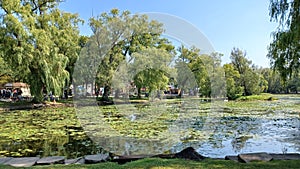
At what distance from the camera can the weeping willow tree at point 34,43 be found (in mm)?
16281

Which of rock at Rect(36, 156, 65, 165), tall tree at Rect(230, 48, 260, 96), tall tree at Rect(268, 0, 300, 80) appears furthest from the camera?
tall tree at Rect(230, 48, 260, 96)

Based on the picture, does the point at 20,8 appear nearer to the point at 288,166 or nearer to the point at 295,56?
the point at 295,56

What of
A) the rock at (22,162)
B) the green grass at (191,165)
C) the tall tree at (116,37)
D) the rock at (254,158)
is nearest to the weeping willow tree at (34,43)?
the tall tree at (116,37)

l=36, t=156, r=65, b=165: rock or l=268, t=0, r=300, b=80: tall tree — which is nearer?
l=36, t=156, r=65, b=165: rock

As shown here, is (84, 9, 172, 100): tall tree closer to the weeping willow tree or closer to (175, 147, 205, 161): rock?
the weeping willow tree

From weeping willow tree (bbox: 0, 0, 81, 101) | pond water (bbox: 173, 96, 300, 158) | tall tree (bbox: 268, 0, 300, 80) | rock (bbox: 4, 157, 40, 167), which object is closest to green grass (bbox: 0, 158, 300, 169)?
rock (bbox: 4, 157, 40, 167)

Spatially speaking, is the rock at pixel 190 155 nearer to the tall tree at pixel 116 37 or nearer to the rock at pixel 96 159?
Result: the rock at pixel 96 159

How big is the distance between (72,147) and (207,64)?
23989mm

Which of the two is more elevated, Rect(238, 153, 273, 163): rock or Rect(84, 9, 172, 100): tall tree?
Rect(84, 9, 172, 100): tall tree

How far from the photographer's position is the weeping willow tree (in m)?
16.3

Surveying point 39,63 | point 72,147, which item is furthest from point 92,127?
point 39,63

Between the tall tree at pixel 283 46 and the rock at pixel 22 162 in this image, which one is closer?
the rock at pixel 22 162

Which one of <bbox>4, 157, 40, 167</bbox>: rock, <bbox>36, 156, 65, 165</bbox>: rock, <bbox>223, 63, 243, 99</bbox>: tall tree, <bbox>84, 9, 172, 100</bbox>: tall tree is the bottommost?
<bbox>4, 157, 40, 167</bbox>: rock

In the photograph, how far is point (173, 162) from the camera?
3961mm
